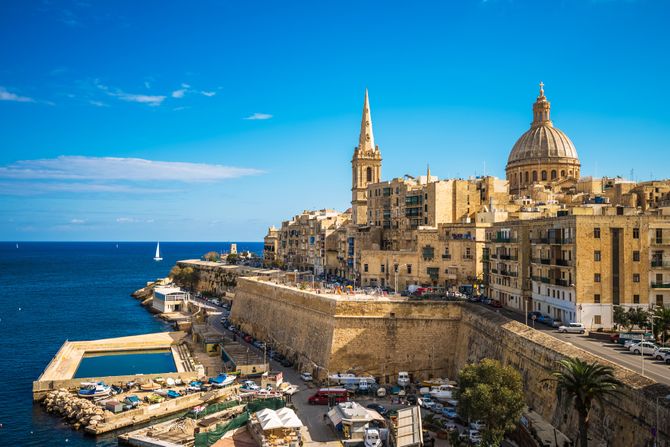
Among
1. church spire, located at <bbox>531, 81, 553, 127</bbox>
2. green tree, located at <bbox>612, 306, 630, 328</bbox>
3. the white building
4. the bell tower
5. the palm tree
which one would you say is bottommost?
the white building

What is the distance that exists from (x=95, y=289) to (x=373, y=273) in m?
59.6

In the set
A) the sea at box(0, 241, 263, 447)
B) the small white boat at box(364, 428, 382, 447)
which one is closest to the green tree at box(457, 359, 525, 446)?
the small white boat at box(364, 428, 382, 447)

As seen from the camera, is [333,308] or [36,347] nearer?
[333,308]

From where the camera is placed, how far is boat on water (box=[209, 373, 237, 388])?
33.4 meters

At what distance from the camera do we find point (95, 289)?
90.4 metres

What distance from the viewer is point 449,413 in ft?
85.7

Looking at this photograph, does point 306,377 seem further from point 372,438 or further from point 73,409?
point 73,409

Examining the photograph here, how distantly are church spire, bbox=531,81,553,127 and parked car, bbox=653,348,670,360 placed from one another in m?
45.8

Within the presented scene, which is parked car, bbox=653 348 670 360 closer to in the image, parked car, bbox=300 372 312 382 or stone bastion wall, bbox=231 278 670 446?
stone bastion wall, bbox=231 278 670 446

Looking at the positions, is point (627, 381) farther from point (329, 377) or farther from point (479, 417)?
point (329, 377)

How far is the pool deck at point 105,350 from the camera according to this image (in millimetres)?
33375

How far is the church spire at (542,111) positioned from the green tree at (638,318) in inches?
1612

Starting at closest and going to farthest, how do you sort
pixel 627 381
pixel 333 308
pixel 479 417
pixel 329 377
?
pixel 627 381 → pixel 479 417 → pixel 329 377 → pixel 333 308

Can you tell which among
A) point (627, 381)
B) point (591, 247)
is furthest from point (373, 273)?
point (627, 381)
